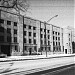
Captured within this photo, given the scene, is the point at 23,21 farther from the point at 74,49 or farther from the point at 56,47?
the point at 74,49

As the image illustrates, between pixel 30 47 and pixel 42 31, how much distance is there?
41.5ft

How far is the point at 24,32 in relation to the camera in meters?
57.8

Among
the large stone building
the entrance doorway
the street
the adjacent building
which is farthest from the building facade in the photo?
the street

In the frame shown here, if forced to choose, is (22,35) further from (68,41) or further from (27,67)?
(27,67)

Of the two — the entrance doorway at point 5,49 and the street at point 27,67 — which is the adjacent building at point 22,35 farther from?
the street at point 27,67

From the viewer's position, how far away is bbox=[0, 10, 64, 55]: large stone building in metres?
48.7

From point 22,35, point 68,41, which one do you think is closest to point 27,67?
point 22,35

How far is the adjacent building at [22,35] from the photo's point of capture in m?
48.7

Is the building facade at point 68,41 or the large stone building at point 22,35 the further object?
the building facade at point 68,41

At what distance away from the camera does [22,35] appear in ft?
182

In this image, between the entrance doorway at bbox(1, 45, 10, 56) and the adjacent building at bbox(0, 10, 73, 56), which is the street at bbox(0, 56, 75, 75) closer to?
the adjacent building at bbox(0, 10, 73, 56)

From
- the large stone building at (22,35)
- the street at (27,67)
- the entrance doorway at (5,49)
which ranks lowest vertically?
the street at (27,67)

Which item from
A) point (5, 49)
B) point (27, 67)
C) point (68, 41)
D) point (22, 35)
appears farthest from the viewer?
point (68, 41)

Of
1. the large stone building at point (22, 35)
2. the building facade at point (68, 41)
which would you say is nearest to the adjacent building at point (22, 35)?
the large stone building at point (22, 35)
